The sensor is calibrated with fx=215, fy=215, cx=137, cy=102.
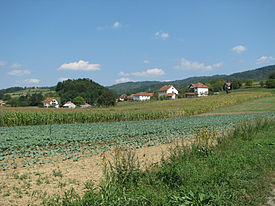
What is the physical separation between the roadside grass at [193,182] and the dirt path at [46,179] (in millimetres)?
626

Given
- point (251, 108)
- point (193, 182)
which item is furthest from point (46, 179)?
point (251, 108)

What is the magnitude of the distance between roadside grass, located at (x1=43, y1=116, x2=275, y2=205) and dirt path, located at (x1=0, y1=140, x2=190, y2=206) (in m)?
0.63

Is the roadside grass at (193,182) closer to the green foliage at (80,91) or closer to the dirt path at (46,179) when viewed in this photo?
the dirt path at (46,179)

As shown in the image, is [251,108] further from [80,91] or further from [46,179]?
[80,91]

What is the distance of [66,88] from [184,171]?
12403 cm

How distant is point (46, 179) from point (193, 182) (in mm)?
4757

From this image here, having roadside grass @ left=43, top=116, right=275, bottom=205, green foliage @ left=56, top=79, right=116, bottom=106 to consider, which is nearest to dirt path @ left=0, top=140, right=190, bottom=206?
roadside grass @ left=43, top=116, right=275, bottom=205

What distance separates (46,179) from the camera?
715 cm

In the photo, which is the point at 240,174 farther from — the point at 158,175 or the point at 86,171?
the point at 86,171

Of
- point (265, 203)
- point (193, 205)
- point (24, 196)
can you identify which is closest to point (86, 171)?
point (24, 196)

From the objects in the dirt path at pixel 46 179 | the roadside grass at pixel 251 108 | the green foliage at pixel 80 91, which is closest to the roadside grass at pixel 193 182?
the dirt path at pixel 46 179

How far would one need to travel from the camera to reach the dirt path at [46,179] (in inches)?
232

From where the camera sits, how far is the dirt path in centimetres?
590

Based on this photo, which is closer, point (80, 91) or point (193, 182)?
point (193, 182)
